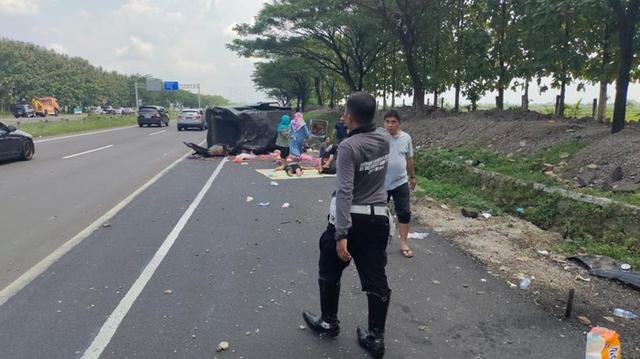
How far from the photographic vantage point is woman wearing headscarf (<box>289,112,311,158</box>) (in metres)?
14.3

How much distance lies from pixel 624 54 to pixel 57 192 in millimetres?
11520

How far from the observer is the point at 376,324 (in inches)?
138

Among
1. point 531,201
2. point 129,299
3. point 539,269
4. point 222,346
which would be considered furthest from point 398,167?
point 531,201

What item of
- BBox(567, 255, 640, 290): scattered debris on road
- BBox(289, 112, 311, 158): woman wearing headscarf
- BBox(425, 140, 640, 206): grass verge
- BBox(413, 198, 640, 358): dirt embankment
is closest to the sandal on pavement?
BBox(413, 198, 640, 358): dirt embankment

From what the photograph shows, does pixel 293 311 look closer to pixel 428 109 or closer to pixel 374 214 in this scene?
pixel 374 214

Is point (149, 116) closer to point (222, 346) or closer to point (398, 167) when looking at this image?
point (398, 167)

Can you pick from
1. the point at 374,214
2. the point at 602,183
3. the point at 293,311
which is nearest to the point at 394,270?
the point at 293,311

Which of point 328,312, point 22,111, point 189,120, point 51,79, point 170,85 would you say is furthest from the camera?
point 170,85

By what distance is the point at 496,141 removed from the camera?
12430mm

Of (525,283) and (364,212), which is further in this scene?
(525,283)

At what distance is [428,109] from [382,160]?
19181 millimetres

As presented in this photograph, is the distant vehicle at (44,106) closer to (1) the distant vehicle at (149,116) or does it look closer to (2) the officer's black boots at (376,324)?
(1) the distant vehicle at (149,116)

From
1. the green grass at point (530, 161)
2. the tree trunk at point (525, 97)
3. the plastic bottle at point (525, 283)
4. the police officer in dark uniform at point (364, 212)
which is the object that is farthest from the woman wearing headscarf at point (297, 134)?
the police officer in dark uniform at point (364, 212)

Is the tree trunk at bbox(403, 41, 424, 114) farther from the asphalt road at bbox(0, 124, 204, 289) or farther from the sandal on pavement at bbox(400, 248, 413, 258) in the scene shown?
the sandal on pavement at bbox(400, 248, 413, 258)
